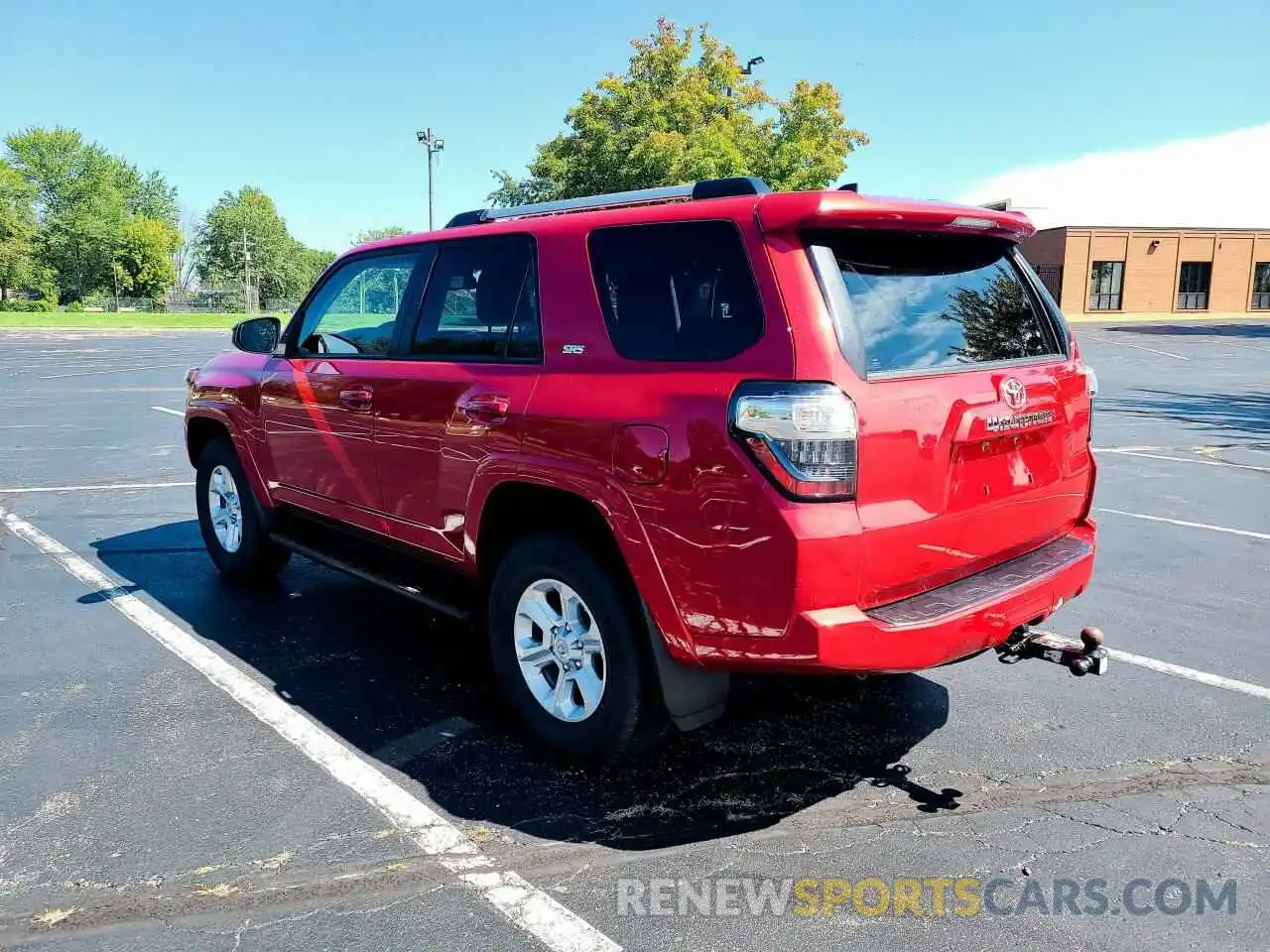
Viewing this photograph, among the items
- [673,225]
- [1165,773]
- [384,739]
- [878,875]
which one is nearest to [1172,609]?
[1165,773]

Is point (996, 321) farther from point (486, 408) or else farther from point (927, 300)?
point (486, 408)

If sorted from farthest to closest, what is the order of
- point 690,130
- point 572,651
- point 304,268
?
1. point 304,268
2. point 690,130
3. point 572,651

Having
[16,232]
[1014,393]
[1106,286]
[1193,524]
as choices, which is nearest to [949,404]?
[1014,393]

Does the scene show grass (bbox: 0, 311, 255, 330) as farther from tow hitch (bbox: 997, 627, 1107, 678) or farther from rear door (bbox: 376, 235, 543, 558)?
tow hitch (bbox: 997, 627, 1107, 678)

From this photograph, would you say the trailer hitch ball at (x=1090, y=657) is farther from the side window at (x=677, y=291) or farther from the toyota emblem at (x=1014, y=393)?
the side window at (x=677, y=291)

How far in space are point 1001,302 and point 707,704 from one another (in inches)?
71.1

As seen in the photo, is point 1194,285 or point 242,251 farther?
point 242,251

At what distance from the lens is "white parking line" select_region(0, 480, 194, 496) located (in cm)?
869

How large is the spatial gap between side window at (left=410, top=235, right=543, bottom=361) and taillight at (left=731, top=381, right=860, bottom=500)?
1088mm

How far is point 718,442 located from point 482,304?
148 cm

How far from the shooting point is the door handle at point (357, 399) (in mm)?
4305

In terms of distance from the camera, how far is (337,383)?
4.54 m

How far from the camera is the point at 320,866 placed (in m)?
2.86

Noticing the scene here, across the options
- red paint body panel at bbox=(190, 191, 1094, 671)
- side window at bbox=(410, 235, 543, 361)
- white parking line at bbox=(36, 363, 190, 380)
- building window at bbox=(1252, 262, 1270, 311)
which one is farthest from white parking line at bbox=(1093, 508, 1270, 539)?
building window at bbox=(1252, 262, 1270, 311)
